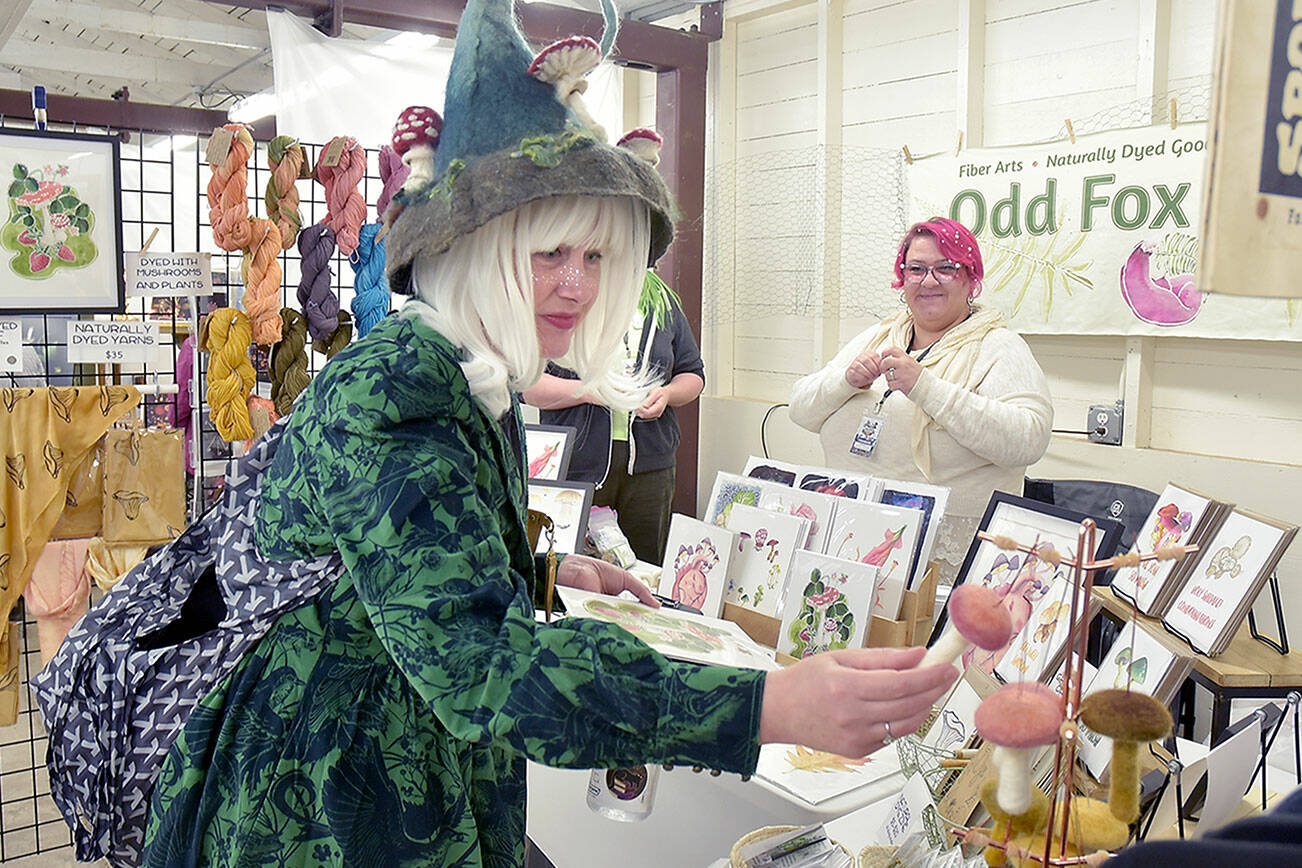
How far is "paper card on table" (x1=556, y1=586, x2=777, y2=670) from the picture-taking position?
136cm

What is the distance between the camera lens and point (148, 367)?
3.35m

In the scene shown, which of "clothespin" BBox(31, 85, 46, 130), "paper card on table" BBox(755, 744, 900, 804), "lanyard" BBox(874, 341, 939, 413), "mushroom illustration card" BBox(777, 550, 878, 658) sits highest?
"clothespin" BBox(31, 85, 46, 130)

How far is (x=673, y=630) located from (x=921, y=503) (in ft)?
2.51

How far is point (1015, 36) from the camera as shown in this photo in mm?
3865

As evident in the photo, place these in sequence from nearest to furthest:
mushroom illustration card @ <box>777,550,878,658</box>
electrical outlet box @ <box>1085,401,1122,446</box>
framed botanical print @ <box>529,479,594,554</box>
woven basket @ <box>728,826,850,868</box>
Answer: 1. woven basket @ <box>728,826,850,868</box>
2. mushroom illustration card @ <box>777,550,878,658</box>
3. framed botanical print @ <box>529,479,594,554</box>
4. electrical outlet box @ <box>1085,401,1122,446</box>

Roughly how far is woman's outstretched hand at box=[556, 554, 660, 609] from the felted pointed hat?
0.53m

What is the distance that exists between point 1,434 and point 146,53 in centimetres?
797

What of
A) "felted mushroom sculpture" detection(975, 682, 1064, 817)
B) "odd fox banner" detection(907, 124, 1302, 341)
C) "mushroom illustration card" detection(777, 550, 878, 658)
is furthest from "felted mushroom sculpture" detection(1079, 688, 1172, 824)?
"odd fox banner" detection(907, 124, 1302, 341)

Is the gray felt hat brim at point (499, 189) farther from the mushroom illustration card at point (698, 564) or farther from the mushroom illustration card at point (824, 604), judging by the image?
the mushroom illustration card at point (698, 564)

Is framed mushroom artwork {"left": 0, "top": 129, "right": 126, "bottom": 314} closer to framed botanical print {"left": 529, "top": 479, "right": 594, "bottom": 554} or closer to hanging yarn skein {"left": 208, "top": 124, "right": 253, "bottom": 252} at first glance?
hanging yarn skein {"left": 208, "top": 124, "right": 253, "bottom": 252}

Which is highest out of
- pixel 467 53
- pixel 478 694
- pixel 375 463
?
pixel 467 53

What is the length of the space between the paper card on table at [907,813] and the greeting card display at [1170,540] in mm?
500

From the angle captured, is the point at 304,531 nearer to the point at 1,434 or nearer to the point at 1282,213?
the point at 1282,213

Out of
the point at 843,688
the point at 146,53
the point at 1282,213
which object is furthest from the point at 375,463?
the point at 146,53
